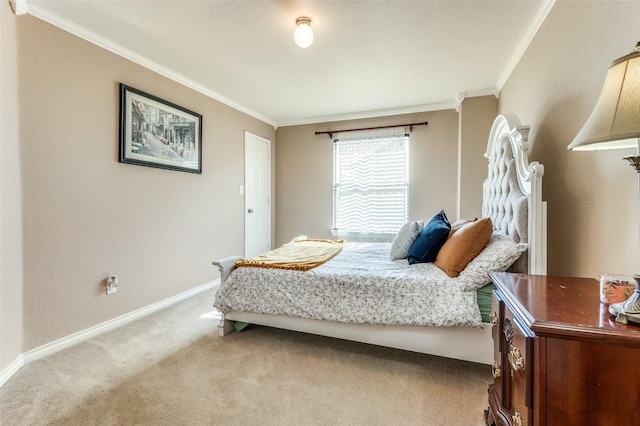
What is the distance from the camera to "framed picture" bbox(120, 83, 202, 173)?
2.61m

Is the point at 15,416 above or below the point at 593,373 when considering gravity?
below

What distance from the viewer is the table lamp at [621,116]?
0.73 meters

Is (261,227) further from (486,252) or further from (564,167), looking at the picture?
(564,167)

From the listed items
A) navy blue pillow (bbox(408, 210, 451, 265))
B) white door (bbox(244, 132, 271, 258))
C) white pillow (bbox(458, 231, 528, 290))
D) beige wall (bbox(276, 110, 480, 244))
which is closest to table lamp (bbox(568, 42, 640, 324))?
white pillow (bbox(458, 231, 528, 290))

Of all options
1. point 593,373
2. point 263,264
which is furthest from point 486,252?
point 263,264

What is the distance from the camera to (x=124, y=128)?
2.58 m

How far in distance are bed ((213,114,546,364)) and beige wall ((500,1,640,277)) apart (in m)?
0.18

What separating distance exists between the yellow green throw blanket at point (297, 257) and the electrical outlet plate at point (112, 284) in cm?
114

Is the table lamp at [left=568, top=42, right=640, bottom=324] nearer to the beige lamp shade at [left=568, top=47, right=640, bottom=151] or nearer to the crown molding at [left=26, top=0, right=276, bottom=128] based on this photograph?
the beige lamp shade at [left=568, top=47, right=640, bottom=151]

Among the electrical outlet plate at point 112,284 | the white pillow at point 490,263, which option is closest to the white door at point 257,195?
the electrical outlet plate at point 112,284

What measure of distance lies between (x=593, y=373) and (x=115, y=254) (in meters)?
3.08

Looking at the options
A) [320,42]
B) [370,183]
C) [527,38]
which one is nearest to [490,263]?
[527,38]

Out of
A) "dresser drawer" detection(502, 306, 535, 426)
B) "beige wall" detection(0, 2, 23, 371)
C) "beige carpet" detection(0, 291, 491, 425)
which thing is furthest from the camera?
"beige wall" detection(0, 2, 23, 371)

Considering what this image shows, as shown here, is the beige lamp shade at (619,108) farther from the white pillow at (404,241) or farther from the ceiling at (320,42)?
the white pillow at (404,241)
